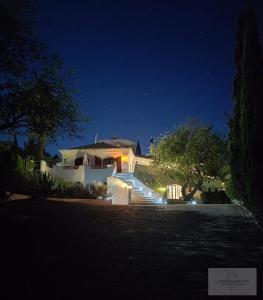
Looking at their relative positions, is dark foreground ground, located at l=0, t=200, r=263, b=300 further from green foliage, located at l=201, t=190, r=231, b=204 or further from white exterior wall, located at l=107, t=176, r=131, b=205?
green foliage, located at l=201, t=190, r=231, b=204

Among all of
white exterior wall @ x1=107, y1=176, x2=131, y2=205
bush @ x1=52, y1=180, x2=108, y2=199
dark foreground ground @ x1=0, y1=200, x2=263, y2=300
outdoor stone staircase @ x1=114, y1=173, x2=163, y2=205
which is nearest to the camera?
dark foreground ground @ x1=0, y1=200, x2=263, y2=300

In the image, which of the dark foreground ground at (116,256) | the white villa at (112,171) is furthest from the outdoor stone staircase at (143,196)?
the dark foreground ground at (116,256)

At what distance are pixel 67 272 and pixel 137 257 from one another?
5.01ft

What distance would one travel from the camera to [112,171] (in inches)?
1442

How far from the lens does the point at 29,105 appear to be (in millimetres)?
15133

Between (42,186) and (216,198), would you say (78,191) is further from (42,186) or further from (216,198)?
(216,198)

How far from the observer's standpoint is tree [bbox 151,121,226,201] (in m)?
35.9

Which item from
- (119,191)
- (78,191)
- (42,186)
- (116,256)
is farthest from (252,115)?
(119,191)

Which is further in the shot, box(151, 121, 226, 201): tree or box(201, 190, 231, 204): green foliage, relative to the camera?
box(151, 121, 226, 201): tree

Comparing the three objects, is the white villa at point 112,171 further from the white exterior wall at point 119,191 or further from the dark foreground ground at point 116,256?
the dark foreground ground at point 116,256

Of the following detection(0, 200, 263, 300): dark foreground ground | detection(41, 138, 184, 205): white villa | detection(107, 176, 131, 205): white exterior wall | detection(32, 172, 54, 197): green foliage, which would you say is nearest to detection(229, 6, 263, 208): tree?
detection(0, 200, 263, 300): dark foreground ground

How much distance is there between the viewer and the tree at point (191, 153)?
35.9 metres

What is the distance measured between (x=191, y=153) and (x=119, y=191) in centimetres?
930

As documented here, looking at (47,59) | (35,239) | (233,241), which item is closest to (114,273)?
(35,239)
